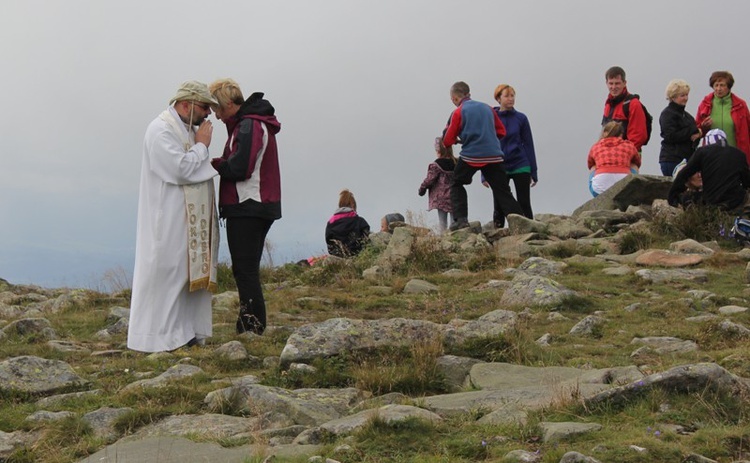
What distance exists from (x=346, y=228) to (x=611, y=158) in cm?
431

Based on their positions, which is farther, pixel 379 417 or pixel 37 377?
pixel 37 377

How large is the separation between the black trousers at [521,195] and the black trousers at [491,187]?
17cm

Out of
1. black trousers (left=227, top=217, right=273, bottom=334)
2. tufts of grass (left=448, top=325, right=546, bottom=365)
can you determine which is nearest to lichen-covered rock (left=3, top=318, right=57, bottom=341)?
black trousers (left=227, top=217, right=273, bottom=334)

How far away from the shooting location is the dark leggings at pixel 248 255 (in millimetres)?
9219

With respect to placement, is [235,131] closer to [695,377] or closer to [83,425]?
[83,425]

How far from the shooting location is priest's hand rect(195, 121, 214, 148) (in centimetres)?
919

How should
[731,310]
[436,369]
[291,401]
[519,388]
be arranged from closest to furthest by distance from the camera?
1. [291,401]
2. [519,388]
3. [436,369]
4. [731,310]

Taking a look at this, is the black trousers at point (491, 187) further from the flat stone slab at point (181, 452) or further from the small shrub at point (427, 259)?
the flat stone slab at point (181, 452)

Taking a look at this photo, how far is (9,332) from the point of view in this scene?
989cm

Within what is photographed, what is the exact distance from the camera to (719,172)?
13891mm

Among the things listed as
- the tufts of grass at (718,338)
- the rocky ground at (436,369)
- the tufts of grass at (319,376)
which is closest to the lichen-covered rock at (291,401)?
the rocky ground at (436,369)

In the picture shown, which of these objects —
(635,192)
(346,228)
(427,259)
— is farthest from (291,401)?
(635,192)

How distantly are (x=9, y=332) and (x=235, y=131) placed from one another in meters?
3.01

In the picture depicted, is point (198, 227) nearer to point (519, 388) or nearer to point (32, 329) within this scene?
point (32, 329)
